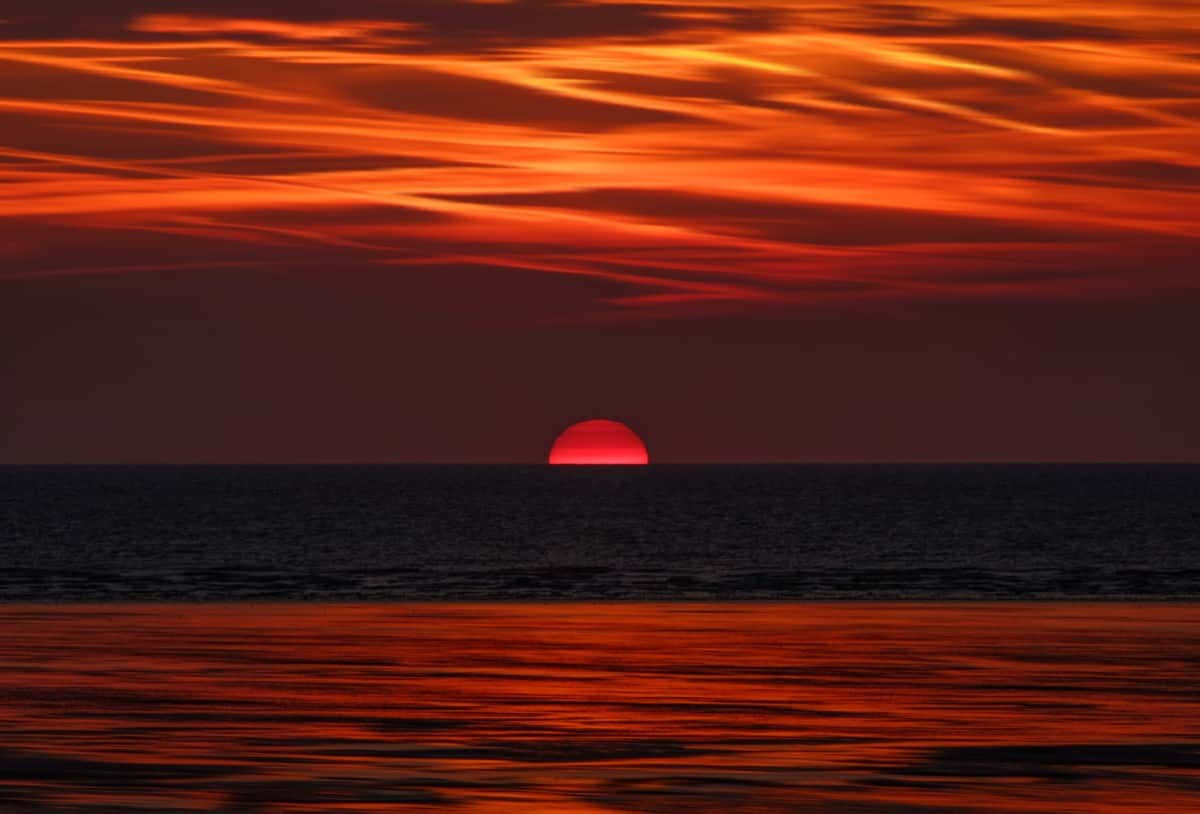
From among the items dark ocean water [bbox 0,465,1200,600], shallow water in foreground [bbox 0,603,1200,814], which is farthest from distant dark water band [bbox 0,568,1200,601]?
shallow water in foreground [bbox 0,603,1200,814]

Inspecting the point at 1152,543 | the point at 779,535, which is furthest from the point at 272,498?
the point at 1152,543

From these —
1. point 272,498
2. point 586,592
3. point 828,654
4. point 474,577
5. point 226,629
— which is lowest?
point 828,654

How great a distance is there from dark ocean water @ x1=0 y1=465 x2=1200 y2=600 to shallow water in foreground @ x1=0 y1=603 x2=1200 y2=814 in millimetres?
16652

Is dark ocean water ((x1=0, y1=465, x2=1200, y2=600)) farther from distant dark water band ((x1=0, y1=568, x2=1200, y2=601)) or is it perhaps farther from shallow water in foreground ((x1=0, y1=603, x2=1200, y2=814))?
shallow water in foreground ((x1=0, y1=603, x2=1200, y2=814))

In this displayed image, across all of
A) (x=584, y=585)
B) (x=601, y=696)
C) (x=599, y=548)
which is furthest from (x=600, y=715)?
(x=599, y=548)

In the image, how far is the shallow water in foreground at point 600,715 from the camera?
20422 millimetres

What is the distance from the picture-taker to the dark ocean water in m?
64.0

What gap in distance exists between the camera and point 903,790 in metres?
20.5

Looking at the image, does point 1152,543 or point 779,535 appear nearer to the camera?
point 1152,543

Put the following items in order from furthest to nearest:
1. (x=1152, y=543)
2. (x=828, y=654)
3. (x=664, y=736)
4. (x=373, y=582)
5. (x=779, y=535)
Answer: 1. (x=779, y=535)
2. (x=1152, y=543)
3. (x=373, y=582)
4. (x=828, y=654)
5. (x=664, y=736)

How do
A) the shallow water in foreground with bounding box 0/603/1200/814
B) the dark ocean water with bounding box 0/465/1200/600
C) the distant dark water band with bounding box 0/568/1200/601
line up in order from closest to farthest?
the shallow water in foreground with bounding box 0/603/1200/814 → the distant dark water band with bounding box 0/568/1200/601 → the dark ocean water with bounding box 0/465/1200/600

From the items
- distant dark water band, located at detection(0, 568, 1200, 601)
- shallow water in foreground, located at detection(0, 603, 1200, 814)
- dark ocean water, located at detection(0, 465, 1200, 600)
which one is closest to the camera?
shallow water in foreground, located at detection(0, 603, 1200, 814)

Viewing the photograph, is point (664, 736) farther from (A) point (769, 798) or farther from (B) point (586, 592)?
(B) point (586, 592)

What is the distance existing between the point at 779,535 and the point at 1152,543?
18.7m
